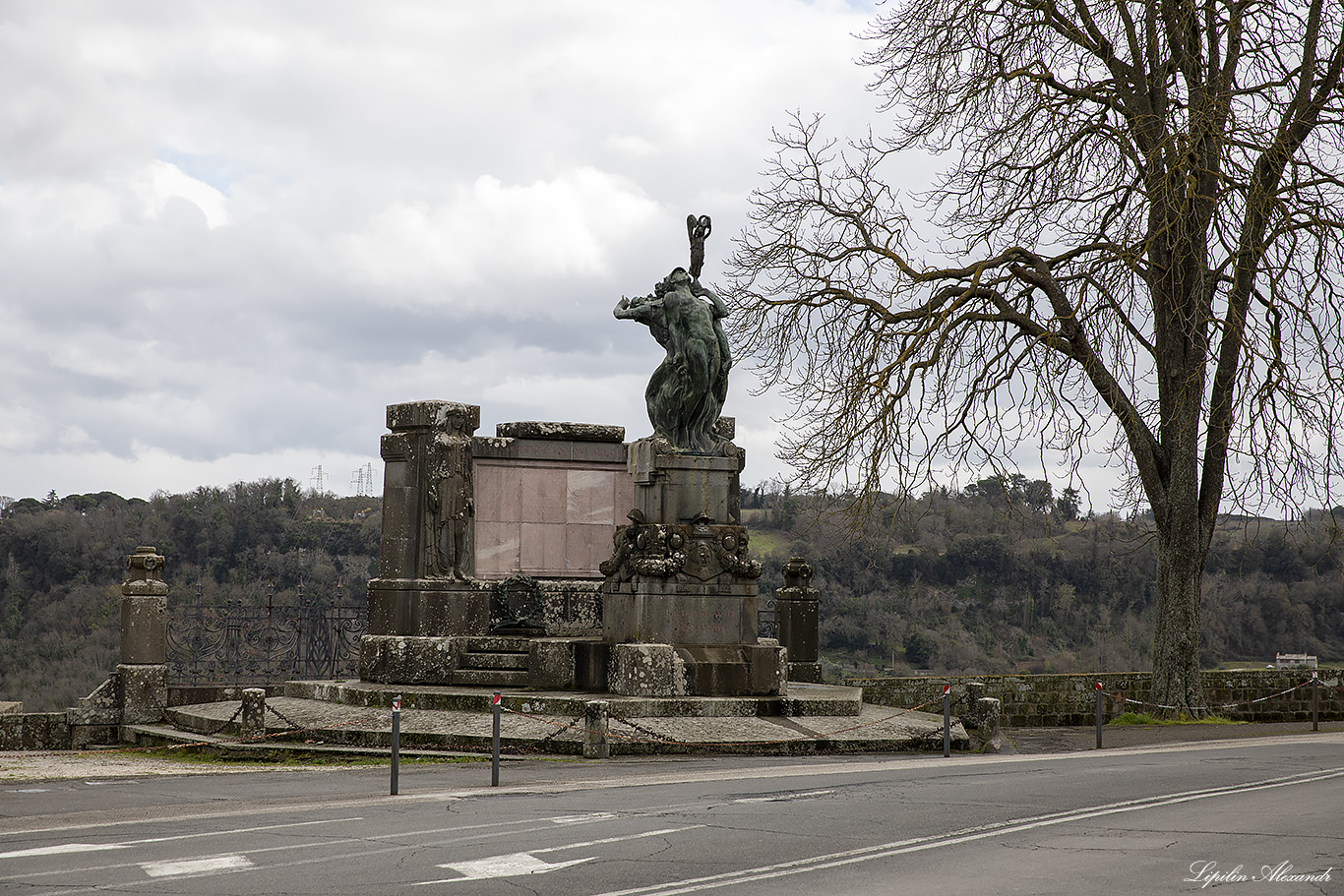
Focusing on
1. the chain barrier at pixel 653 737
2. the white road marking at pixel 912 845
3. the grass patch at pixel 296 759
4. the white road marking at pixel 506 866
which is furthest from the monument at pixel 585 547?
the white road marking at pixel 506 866

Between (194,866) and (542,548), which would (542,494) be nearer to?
(542,548)

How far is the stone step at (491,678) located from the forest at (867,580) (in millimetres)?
17098

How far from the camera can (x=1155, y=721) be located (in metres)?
19.5

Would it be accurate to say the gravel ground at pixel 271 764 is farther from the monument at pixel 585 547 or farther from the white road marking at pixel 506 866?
the white road marking at pixel 506 866

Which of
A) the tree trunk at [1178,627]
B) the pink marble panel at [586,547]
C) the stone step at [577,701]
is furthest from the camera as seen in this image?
the tree trunk at [1178,627]

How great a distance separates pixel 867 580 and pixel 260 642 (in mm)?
36756

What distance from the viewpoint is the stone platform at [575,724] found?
44.9 ft

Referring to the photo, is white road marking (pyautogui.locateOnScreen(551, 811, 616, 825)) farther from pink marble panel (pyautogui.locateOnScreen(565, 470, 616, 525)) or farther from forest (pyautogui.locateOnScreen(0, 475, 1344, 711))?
forest (pyautogui.locateOnScreen(0, 475, 1344, 711))

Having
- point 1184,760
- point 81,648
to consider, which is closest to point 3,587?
point 81,648

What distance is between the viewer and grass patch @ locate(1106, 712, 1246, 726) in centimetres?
1941

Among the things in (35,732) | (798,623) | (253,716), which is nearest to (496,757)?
(253,716)

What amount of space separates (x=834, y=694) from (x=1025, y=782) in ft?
17.4

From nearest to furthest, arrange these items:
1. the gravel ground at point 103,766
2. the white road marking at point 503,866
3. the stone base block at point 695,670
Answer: the white road marking at point 503,866
the gravel ground at point 103,766
the stone base block at point 695,670

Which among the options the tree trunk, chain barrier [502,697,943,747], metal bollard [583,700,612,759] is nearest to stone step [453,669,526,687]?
chain barrier [502,697,943,747]
